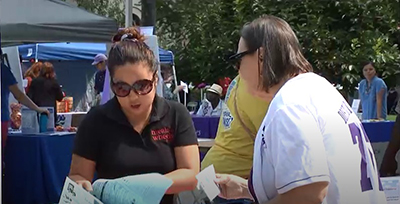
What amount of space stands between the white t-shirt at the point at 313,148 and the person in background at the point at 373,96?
24.8 ft

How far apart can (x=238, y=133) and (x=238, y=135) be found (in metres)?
0.01

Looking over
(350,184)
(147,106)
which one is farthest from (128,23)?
(350,184)

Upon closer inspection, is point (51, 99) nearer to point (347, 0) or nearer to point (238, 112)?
point (238, 112)

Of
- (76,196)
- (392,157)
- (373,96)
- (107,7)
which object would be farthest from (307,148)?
(107,7)

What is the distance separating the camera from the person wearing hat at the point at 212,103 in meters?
8.23

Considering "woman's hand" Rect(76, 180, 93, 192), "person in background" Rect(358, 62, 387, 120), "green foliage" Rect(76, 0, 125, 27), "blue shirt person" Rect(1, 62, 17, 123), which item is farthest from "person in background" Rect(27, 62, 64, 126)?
"green foliage" Rect(76, 0, 125, 27)

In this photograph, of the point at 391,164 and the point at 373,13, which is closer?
the point at 391,164

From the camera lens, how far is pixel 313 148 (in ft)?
5.09

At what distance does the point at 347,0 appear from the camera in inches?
528

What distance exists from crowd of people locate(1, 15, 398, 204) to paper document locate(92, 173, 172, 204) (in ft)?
0.48

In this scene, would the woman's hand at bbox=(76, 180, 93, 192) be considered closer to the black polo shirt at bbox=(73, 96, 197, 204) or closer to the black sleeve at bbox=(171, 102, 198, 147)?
the black polo shirt at bbox=(73, 96, 197, 204)

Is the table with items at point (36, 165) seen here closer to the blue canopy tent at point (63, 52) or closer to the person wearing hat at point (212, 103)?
the person wearing hat at point (212, 103)

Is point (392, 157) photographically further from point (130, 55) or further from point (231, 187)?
point (130, 55)

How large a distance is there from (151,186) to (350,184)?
2.20 feet
